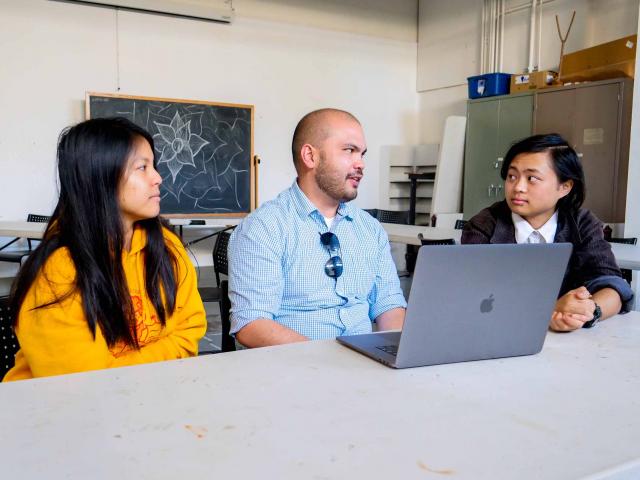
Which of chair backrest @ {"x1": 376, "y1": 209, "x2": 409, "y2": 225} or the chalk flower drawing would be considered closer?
chair backrest @ {"x1": 376, "y1": 209, "x2": 409, "y2": 225}

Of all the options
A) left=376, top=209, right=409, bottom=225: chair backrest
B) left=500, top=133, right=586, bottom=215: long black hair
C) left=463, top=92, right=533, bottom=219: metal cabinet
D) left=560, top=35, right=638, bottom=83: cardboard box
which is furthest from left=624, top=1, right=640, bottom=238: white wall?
left=500, top=133, right=586, bottom=215: long black hair

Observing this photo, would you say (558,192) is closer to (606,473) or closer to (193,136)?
(606,473)

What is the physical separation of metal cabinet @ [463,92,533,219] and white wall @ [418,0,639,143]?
1.83 feet

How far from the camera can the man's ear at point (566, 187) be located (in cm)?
190

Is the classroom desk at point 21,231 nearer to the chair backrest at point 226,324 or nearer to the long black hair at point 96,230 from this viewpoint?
the chair backrest at point 226,324

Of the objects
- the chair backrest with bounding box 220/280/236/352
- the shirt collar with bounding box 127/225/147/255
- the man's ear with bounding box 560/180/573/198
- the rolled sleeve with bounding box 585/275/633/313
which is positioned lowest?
the chair backrest with bounding box 220/280/236/352

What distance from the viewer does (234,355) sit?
121 centimetres

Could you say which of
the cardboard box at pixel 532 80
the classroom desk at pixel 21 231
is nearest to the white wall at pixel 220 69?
the classroom desk at pixel 21 231

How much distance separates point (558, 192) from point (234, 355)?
4.01ft

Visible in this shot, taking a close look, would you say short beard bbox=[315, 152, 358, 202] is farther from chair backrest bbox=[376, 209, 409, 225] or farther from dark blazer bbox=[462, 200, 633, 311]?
chair backrest bbox=[376, 209, 409, 225]

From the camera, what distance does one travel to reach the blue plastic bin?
622 centimetres

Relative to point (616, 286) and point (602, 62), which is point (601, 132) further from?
point (616, 286)

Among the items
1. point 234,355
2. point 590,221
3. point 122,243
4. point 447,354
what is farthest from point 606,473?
point 590,221

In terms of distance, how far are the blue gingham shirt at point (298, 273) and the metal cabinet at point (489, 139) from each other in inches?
181
